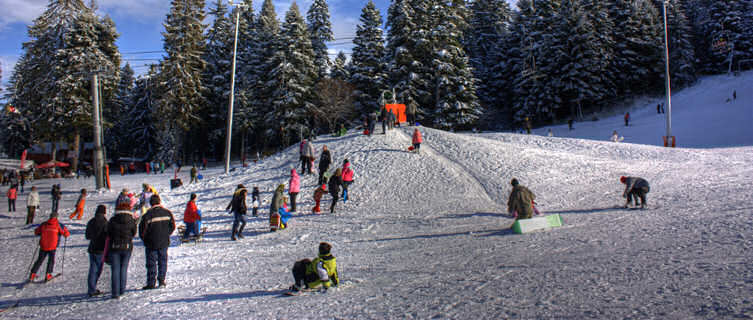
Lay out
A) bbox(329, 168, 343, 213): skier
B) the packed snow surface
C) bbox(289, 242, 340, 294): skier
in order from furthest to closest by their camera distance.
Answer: bbox(329, 168, 343, 213): skier
bbox(289, 242, 340, 294): skier
the packed snow surface

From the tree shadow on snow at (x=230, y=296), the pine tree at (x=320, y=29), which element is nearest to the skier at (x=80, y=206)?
the tree shadow on snow at (x=230, y=296)

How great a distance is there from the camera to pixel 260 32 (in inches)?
1783

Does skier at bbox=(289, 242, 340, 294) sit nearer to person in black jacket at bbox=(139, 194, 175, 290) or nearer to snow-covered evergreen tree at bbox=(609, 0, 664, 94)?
person in black jacket at bbox=(139, 194, 175, 290)

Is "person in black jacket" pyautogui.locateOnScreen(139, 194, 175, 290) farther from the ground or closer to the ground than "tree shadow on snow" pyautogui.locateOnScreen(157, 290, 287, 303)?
farther from the ground

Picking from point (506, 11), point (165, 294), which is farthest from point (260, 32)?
point (165, 294)

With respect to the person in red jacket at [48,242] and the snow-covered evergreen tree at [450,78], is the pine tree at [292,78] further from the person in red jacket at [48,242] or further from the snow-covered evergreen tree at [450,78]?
the person in red jacket at [48,242]

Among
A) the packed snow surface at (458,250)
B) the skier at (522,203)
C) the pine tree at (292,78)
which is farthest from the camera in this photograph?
the pine tree at (292,78)

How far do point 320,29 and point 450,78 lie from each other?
17207 mm

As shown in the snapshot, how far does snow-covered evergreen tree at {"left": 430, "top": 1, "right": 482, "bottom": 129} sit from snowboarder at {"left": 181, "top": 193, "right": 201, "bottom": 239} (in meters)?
31.6

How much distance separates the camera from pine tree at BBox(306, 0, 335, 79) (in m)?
47.3

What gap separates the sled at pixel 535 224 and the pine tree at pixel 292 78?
2999cm

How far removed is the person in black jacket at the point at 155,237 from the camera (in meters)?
6.89

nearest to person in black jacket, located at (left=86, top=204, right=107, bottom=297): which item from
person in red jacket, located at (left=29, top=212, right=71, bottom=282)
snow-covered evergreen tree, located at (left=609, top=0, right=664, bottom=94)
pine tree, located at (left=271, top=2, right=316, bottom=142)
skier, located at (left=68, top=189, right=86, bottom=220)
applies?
person in red jacket, located at (left=29, top=212, right=71, bottom=282)

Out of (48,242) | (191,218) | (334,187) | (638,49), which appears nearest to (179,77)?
(334,187)
